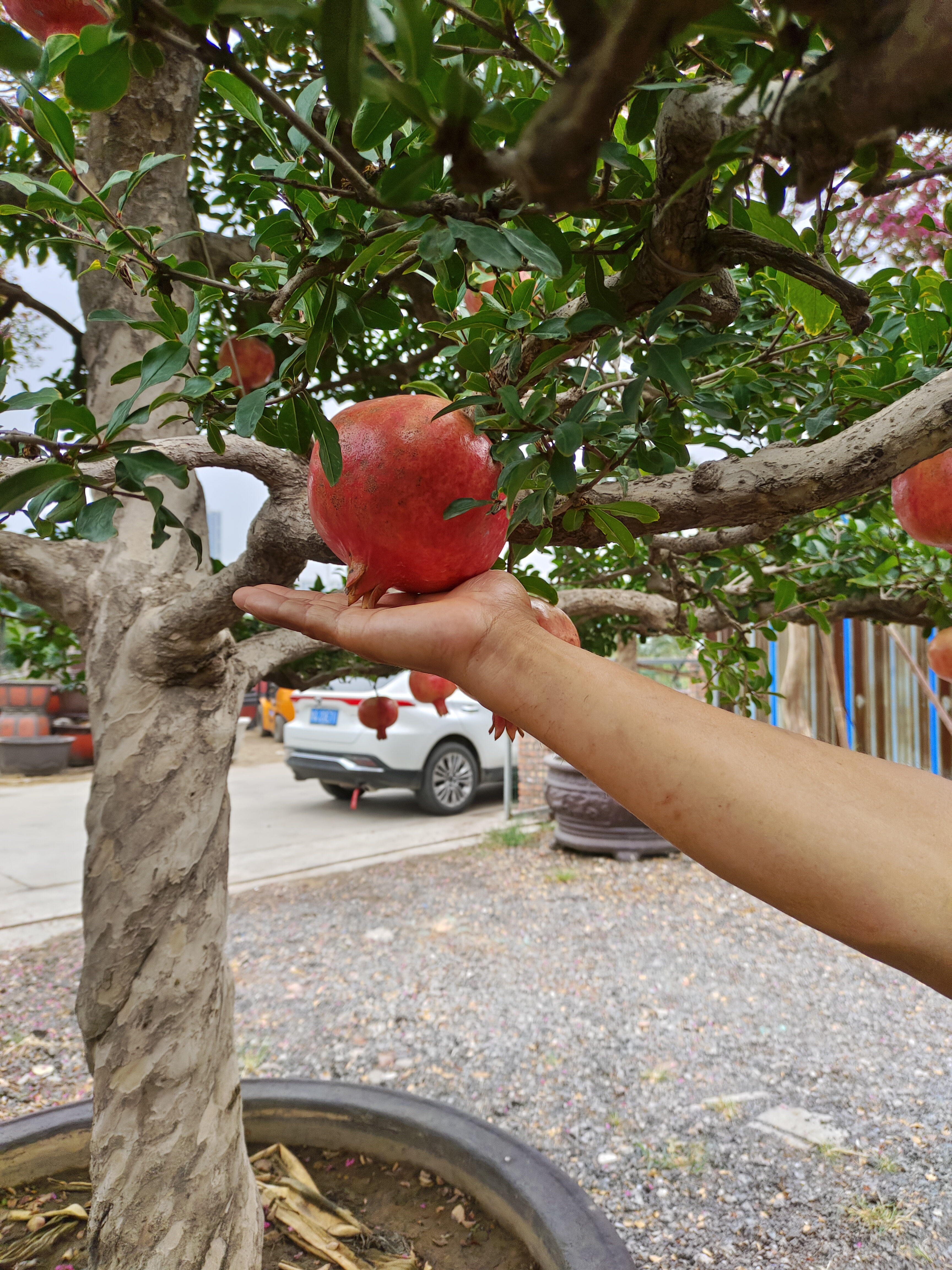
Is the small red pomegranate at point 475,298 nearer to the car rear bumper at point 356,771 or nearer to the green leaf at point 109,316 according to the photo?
the green leaf at point 109,316

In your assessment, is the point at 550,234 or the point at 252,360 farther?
the point at 252,360

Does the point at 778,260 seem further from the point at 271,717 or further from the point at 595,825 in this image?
the point at 271,717

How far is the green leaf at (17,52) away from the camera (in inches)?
17.7

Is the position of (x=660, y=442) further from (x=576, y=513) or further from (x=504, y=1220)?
(x=504, y=1220)

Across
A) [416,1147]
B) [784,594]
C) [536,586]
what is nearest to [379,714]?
[416,1147]

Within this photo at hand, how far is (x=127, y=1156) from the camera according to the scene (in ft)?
4.71

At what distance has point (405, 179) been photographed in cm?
46

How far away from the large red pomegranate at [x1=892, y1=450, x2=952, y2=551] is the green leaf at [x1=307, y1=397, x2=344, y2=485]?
0.82 metres

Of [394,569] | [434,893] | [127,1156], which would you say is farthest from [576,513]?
[434,893]

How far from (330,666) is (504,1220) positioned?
1.45m

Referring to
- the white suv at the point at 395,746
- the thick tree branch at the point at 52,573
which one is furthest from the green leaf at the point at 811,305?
the white suv at the point at 395,746

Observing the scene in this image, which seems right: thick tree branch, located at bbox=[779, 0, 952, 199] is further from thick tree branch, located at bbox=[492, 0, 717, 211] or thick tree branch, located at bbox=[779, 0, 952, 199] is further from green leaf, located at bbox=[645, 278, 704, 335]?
green leaf, located at bbox=[645, 278, 704, 335]

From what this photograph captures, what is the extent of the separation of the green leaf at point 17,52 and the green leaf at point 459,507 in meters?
0.44

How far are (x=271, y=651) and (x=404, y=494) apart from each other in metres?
1.02
